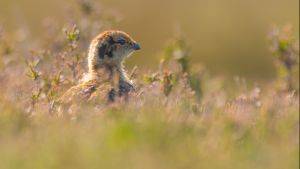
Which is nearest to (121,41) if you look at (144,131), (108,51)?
(108,51)

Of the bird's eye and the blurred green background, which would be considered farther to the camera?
the blurred green background

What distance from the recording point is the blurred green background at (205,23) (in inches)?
867

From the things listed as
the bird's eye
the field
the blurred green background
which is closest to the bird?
the bird's eye

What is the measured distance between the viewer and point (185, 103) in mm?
7305

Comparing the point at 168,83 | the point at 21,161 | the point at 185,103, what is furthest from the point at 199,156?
the point at 168,83

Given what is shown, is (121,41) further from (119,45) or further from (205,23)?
(205,23)

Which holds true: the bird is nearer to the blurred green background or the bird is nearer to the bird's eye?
the bird's eye

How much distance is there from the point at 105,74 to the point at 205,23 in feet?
52.3

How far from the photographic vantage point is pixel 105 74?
820 centimetres

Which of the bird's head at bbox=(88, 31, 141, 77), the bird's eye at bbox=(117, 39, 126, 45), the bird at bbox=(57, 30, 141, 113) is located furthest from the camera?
the bird's eye at bbox=(117, 39, 126, 45)

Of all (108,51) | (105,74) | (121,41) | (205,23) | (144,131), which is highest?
(205,23)

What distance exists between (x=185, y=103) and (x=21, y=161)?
202 centimetres

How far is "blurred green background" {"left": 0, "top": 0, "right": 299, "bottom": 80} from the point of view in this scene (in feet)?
72.3

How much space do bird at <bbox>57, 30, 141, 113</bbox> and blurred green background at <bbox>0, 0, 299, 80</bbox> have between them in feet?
38.9
